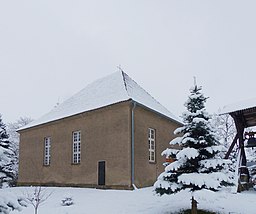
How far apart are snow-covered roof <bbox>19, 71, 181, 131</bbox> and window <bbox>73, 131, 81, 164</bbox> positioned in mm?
1554

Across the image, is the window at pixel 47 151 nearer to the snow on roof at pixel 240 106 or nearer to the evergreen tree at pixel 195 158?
the snow on roof at pixel 240 106

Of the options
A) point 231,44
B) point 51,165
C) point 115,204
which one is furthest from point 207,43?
point 115,204

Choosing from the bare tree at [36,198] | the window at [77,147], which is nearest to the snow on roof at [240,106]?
the bare tree at [36,198]

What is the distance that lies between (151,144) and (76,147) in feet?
17.0

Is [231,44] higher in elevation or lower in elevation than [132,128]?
higher

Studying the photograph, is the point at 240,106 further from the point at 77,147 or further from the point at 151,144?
the point at 77,147

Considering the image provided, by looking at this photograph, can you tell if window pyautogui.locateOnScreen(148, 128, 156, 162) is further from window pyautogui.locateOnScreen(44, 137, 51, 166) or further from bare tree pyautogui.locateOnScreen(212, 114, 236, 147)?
bare tree pyautogui.locateOnScreen(212, 114, 236, 147)

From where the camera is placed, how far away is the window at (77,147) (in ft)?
69.9

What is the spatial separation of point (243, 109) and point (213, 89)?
4059 centimetres

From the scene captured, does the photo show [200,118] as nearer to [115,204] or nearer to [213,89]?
[115,204]

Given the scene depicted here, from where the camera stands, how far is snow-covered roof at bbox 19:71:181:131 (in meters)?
20.0

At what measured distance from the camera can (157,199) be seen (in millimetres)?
13422

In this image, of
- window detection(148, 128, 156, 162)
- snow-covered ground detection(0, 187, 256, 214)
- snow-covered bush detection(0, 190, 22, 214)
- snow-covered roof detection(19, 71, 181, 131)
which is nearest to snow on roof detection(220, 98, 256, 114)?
snow-covered ground detection(0, 187, 256, 214)

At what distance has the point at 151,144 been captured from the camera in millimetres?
20562
